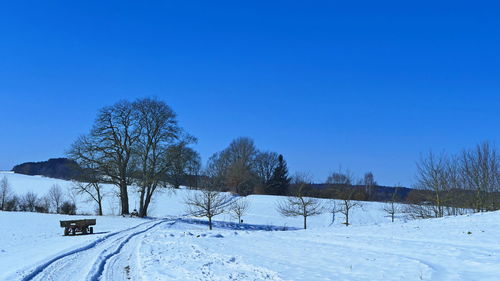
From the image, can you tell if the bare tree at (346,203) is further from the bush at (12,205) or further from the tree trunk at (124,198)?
the bush at (12,205)

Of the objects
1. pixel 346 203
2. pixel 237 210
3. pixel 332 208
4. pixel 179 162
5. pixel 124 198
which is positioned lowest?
pixel 332 208

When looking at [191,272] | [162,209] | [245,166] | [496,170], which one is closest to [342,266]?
[191,272]

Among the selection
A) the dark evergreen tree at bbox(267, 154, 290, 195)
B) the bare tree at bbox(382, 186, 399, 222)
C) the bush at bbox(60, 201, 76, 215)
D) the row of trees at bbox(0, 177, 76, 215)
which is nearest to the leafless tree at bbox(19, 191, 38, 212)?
the row of trees at bbox(0, 177, 76, 215)

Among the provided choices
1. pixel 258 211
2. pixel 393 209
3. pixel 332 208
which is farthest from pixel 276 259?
pixel 258 211

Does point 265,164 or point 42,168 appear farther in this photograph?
point 42,168

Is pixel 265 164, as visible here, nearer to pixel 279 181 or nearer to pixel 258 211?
pixel 279 181

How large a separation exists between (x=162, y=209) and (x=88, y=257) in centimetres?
4174

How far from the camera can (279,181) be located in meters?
85.5

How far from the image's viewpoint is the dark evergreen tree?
85.1 meters

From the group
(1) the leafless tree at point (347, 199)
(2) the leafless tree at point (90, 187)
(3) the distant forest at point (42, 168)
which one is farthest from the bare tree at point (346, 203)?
(3) the distant forest at point (42, 168)

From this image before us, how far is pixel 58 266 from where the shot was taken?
1159 centimetres

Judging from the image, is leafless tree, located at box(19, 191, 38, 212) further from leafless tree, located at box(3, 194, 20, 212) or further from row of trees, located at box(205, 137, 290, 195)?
row of trees, located at box(205, 137, 290, 195)

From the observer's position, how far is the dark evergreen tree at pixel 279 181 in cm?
8512

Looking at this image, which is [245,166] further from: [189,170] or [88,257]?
[88,257]
